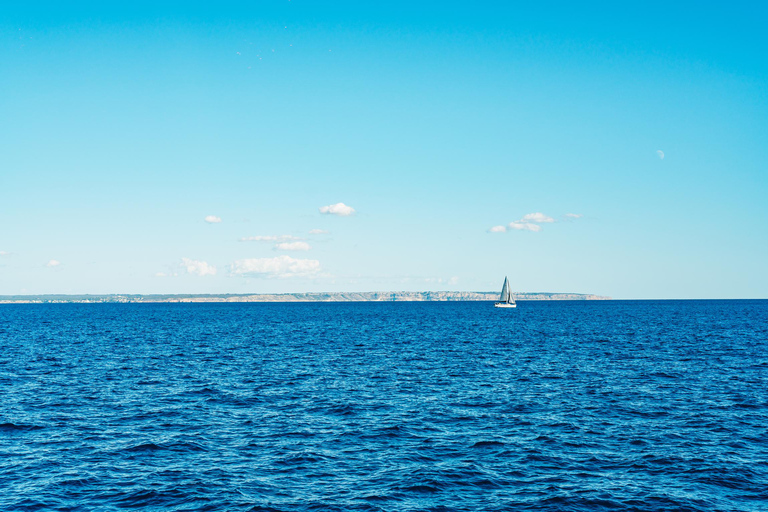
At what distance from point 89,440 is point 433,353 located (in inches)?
2159

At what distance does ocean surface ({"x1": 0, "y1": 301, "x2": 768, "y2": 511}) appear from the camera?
26.8 metres

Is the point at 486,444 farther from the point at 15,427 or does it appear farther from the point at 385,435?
the point at 15,427

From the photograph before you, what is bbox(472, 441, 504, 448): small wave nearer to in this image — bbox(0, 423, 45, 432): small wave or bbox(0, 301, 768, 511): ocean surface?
bbox(0, 301, 768, 511): ocean surface

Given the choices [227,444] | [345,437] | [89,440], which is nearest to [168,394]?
[89,440]

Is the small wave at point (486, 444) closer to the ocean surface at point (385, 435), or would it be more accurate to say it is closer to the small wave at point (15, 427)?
the ocean surface at point (385, 435)

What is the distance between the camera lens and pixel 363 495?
26719 mm

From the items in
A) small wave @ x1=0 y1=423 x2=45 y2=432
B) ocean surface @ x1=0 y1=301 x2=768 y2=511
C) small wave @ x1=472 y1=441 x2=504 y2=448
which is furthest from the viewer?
→ small wave @ x1=0 y1=423 x2=45 y2=432

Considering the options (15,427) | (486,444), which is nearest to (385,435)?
(486,444)

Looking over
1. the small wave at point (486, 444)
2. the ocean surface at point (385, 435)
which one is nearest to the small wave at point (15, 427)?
the ocean surface at point (385, 435)

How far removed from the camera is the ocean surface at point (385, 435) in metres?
26.8

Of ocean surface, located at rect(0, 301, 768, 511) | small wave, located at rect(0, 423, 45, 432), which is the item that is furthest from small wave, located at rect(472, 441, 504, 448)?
small wave, located at rect(0, 423, 45, 432)

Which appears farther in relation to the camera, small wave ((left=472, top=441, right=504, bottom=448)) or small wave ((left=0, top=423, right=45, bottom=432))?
→ small wave ((left=0, top=423, right=45, bottom=432))

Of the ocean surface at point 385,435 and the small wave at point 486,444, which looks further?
the small wave at point 486,444

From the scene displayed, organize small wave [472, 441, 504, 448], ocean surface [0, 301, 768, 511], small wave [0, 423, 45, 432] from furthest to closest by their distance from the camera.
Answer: small wave [0, 423, 45, 432] < small wave [472, 441, 504, 448] < ocean surface [0, 301, 768, 511]
